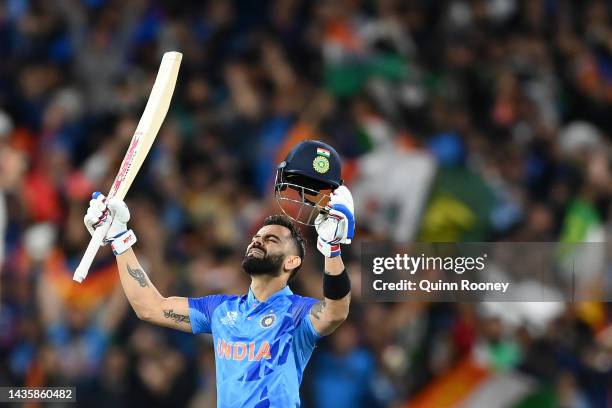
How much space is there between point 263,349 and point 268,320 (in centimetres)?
16

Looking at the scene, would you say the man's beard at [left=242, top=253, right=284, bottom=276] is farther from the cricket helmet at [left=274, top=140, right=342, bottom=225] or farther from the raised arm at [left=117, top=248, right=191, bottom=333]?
the raised arm at [left=117, top=248, right=191, bottom=333]

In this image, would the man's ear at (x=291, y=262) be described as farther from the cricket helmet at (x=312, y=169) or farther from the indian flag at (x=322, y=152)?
the indian flag at (x=322, y=152)

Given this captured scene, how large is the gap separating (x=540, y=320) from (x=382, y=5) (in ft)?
12.7

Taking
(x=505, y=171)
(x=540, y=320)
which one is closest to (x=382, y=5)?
(x=505, y=171)

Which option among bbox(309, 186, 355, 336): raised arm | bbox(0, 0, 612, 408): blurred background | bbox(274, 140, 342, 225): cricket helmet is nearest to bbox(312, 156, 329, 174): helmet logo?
bbox(274, 140, 342, 225): cricket helmet

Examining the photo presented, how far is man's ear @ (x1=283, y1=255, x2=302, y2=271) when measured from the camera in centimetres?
618

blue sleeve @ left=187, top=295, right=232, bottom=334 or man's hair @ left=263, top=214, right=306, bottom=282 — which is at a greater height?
man's hair @ left=263, top=214, right=306, bottom=282

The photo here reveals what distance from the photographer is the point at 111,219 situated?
6145mm

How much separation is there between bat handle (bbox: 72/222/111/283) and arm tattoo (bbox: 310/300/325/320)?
1.12 metres

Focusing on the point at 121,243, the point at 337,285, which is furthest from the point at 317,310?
the point at 121,243

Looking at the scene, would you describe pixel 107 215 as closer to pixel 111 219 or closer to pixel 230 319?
pixel 111 219

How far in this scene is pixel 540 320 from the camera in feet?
29.9

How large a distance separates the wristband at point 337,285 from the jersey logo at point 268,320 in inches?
19.0

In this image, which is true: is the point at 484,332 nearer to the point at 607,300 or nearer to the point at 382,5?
the point at 607,300
